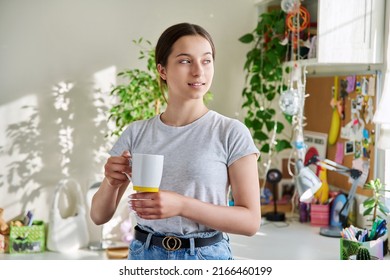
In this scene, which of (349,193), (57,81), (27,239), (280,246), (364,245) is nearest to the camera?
(364,245)

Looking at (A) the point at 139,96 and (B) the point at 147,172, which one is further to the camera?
(A) the point at 139,96

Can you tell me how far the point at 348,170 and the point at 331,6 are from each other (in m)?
0.60

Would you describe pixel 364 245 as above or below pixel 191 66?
below

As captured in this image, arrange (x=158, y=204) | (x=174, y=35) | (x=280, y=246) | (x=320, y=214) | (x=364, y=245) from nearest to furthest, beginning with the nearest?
(x=158, y=204)
(x=174, y=35)
(x=364, y=245)
(x=280, y=246)
(x=320, y=214)

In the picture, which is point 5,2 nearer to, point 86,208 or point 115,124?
point 115,124

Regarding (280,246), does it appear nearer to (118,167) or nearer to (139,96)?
(139,96)

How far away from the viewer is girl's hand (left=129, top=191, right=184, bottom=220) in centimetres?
101

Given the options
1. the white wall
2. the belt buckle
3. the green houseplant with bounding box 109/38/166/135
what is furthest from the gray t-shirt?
the white wall

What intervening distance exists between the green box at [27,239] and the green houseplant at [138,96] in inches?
21.2

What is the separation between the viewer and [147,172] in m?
1.04

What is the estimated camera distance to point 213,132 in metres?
1.12

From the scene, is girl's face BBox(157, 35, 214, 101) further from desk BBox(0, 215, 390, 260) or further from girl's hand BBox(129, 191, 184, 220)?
desk BBox(0, 215, 390, 260)

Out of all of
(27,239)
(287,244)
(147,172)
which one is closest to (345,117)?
(287,244)

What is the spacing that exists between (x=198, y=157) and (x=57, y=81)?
6.70 ft
